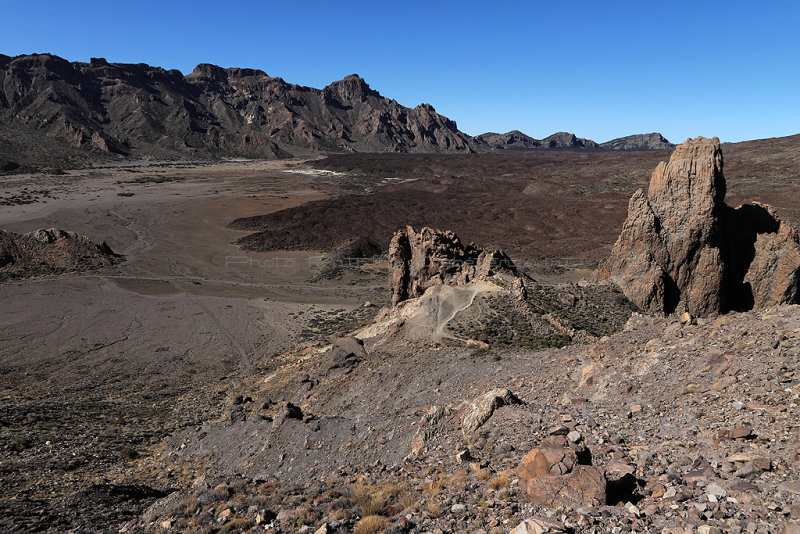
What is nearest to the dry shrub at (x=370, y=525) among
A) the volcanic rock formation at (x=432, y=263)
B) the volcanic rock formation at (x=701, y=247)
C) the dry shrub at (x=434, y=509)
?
the dry shrub at (x=434, y=509)

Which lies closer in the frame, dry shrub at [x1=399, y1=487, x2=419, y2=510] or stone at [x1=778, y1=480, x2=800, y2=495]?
stone at [x1=778, y1=480, x2=800, y2=495]

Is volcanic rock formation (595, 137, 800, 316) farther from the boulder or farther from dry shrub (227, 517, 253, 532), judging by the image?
dry shrub (227, 517, 253, 532)

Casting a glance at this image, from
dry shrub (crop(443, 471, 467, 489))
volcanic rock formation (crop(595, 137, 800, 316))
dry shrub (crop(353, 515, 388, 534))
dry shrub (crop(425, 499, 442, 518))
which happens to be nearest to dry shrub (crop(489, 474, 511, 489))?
dry shrub (crop(443, 471, 467, 489))

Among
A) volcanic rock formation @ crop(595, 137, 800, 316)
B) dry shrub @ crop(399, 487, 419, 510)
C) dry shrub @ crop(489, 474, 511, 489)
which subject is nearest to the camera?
dry shrub @ crop(489, 474, 511, 489)

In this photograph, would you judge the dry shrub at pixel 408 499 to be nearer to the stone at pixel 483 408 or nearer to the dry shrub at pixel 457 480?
the dry shrub at pixel 457 480

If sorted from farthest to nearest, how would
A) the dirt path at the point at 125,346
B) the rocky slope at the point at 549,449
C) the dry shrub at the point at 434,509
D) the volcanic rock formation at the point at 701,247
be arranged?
the volcanic rock formation at the point at 701,247 < the dirt path at the point at 125,346 < the dry shrub at the point at 434,509 < the rocky slope at the point at 549,449

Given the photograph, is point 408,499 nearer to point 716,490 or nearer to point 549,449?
point 549,449

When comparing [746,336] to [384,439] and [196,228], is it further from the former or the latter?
[196,228]
